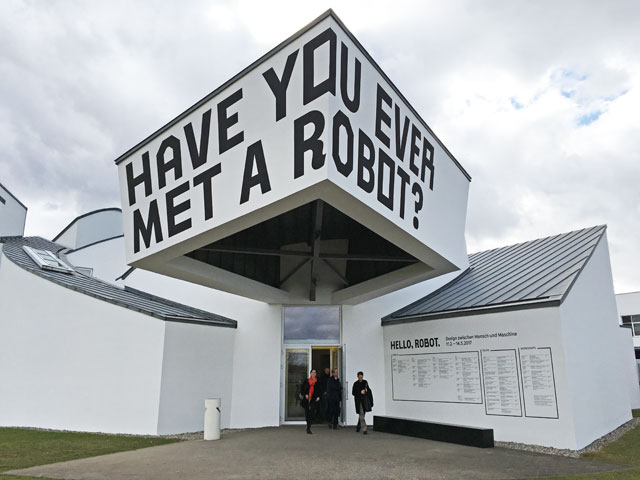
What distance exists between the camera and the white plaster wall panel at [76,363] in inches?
504

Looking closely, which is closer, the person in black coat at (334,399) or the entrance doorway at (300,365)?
the person in black coat at (334,399)

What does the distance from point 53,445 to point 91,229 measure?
19.3 metres

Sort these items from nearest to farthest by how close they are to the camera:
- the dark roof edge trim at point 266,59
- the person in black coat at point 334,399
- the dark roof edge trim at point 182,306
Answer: the dark roof edge trim at point 266,59, the person in black coat at point 334,399, the dark roof edge trim at point 182,306

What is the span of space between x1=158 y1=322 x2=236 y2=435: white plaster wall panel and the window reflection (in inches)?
78.2

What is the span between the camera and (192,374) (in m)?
13.7

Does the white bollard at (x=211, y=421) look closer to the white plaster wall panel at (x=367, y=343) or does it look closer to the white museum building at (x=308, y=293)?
the white museum building at (x=308, y=293)

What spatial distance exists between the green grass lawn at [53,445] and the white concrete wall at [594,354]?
9345 millimetres

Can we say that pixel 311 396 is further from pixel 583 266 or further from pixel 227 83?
pixel 227 83

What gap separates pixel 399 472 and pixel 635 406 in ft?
50.7

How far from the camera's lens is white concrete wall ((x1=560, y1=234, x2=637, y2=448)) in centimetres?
1082

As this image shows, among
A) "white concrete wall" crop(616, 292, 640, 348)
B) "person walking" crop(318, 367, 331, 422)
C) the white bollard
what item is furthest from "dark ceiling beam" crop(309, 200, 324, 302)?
"white concrete wall" crop(616, 292, 640, 348)

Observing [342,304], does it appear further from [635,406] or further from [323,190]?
[635,406]

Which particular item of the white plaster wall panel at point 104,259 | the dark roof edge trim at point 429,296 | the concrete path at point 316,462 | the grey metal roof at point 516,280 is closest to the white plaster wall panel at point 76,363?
the concrete path at point 316,462

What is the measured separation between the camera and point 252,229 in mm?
14484
